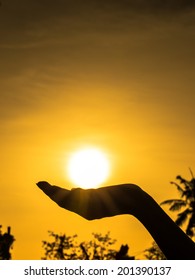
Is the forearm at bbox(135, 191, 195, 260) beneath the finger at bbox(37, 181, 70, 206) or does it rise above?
beneath

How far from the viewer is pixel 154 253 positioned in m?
56.8

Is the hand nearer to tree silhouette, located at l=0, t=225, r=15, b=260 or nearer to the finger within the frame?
the finger

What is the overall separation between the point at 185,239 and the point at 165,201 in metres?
42.5

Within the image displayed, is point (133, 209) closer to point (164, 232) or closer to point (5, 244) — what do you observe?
point (164, 232)

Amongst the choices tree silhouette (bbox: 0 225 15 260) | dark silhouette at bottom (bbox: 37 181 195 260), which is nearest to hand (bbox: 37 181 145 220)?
dark silhouette at bottom (bbox: 37 181 195 260)

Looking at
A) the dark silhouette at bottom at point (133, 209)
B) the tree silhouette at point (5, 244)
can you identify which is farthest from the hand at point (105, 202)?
the tree silhouette at point (5, 244)

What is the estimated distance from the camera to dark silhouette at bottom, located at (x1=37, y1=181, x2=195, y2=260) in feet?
5.49

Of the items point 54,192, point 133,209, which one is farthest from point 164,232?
point 54,192

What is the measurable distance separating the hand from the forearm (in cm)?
4

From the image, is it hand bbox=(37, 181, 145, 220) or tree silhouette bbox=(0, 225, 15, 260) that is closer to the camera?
hand bbox=(37, 181, 145, 220)

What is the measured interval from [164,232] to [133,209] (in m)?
0.13

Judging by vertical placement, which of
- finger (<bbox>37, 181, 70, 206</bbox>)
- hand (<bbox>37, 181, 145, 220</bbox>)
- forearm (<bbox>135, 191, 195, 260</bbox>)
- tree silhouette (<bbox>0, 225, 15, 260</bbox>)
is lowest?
forearm (<bbox>135, 191, 195, 260</bbox>)
